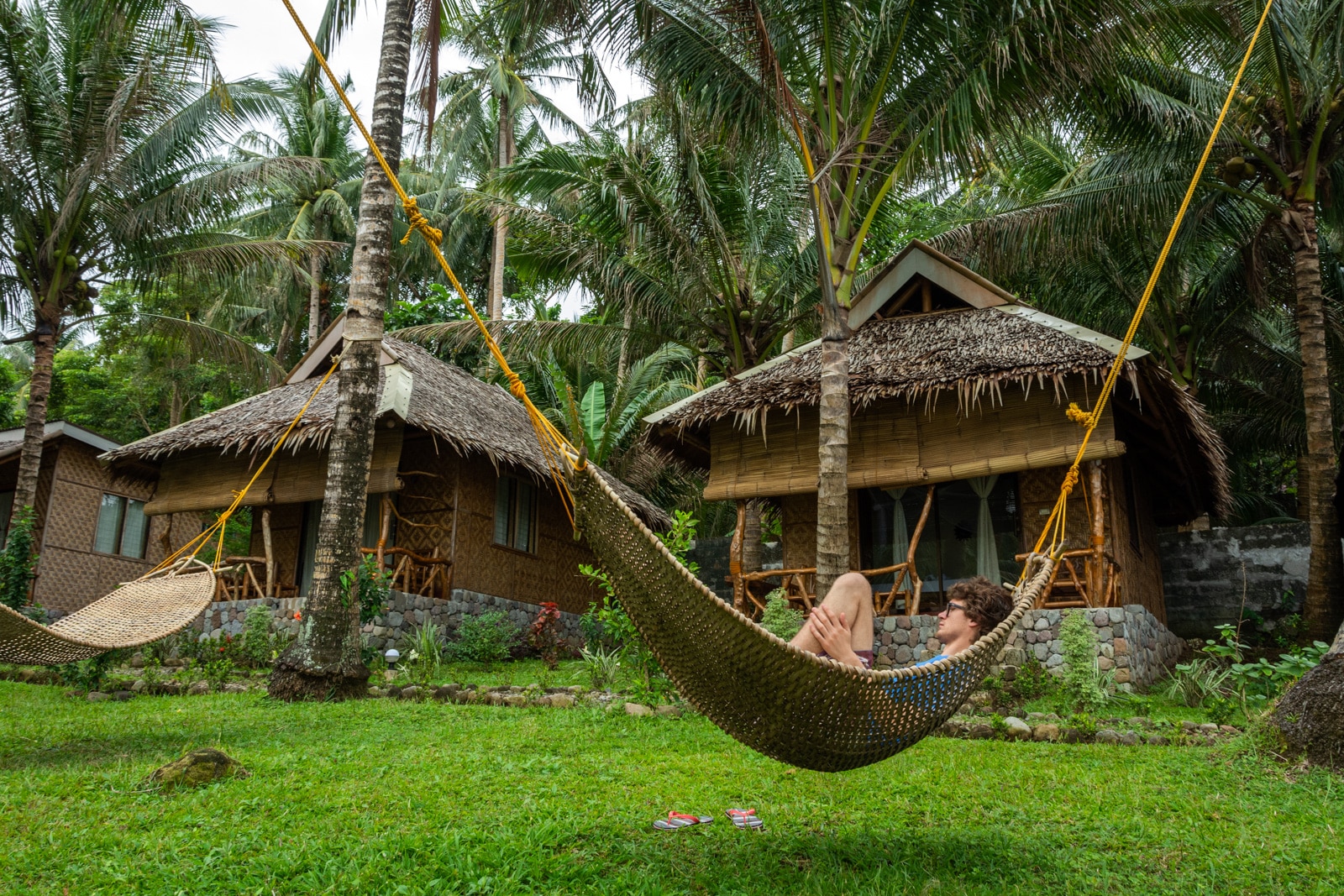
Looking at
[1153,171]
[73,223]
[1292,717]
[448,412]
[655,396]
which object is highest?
[1153,171]

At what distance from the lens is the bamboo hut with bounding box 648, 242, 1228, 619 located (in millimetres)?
7863

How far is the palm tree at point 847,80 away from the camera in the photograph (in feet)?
21.7

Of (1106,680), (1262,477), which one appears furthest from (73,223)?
(1262,477)

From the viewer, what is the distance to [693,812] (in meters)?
3.46

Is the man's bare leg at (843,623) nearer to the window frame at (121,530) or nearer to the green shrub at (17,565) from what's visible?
the green shrub at (17,565)

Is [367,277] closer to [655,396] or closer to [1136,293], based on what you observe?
[655,396]

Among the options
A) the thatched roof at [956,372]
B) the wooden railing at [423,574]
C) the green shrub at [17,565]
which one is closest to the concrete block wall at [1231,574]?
the thatched roof at [956,372]

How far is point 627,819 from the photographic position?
3.33m

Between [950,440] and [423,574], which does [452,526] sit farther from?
[950,440]

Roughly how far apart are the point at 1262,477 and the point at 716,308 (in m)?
11.0

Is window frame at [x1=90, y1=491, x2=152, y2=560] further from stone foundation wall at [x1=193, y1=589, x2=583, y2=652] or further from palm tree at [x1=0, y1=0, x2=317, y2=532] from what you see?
stone foundation wall at [x1=193, y1=589, x2=583, y2=652]

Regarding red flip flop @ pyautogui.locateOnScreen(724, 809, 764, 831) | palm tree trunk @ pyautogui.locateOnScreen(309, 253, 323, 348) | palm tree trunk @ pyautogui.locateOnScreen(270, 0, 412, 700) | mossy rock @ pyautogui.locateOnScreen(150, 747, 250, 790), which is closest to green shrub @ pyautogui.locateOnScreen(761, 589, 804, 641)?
palm tree trunk @ pyautogui.locateOnScreen(270, 0, 412, 700)

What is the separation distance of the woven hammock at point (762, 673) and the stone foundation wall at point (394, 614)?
6123 mm

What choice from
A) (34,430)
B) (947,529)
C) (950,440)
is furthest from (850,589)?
(34,430)
